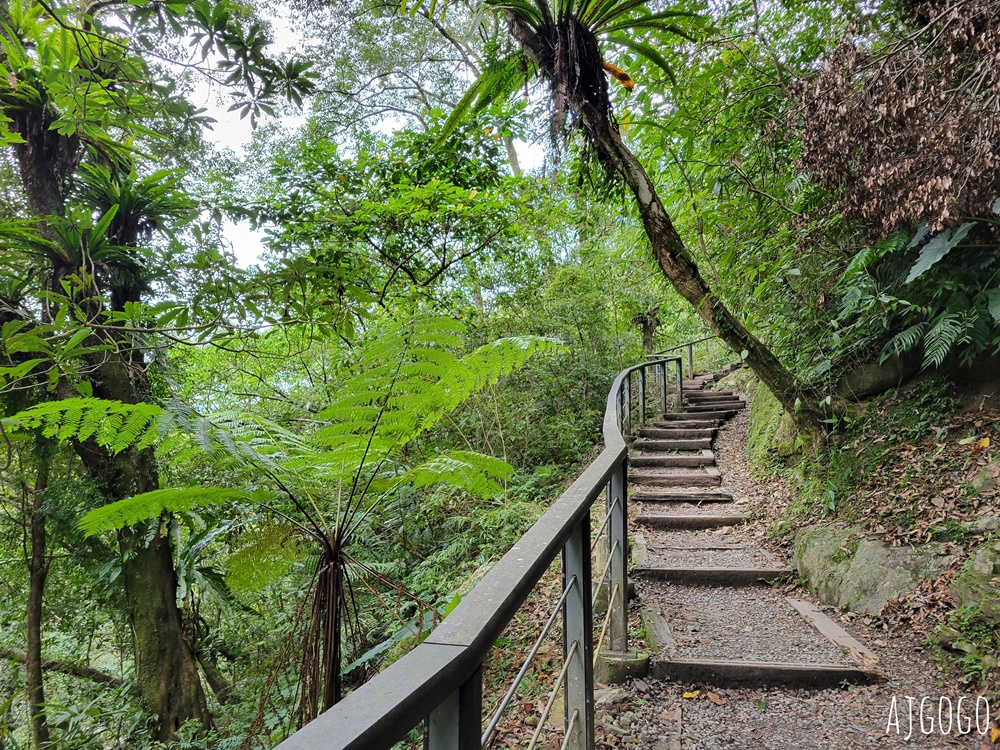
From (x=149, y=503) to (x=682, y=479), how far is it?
466cm

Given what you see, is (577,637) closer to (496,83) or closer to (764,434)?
(496,83)

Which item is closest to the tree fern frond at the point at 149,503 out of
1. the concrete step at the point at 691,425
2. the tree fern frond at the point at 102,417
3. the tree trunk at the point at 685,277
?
the tree fern frond at the point at 102,417

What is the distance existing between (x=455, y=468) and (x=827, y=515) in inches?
116

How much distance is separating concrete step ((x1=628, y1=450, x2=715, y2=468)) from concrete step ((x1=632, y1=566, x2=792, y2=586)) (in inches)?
93.9

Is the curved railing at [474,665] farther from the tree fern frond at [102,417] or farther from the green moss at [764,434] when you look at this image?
the green moss at [764,434]

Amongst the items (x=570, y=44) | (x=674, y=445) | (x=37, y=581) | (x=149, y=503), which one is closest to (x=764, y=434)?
(x=674, y=445)

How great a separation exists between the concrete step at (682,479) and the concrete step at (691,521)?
0.85 metres

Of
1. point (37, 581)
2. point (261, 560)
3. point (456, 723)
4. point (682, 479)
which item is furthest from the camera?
point (682, 479)

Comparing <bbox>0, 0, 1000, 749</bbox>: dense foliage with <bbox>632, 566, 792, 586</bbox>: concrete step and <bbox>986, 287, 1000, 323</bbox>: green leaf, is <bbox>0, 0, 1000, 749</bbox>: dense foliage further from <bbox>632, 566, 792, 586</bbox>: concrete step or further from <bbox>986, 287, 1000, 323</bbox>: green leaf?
<bbox>632, 566, 792, 586</bbox>: concrete step

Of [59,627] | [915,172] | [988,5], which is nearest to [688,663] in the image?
[915,172]

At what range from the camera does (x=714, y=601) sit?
10.2 feet

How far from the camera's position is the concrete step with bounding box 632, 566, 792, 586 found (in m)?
3.32

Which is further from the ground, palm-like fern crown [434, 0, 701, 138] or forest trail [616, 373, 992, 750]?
palm-like fern crown [434, 0, 701, 138]

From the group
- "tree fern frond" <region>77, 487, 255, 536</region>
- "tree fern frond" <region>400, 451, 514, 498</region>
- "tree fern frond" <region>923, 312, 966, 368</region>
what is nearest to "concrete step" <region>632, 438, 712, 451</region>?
"tree fern frond" <region>923, 312, 966, 368</region>
